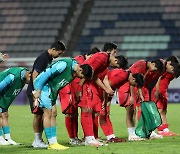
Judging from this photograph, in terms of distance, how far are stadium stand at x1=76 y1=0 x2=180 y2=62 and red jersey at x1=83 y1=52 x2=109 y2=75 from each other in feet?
81.5

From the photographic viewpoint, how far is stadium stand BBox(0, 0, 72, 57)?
3859 centimetres

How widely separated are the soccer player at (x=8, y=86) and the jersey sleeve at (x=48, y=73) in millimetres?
1354

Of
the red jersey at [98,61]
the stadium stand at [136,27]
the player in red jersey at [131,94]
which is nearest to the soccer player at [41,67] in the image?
the red jersey at [98,61]

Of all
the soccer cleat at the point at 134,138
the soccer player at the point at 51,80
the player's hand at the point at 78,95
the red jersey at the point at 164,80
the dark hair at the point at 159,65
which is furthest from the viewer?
the red jersey at the point at 164,80

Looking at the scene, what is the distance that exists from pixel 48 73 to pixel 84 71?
57 cm

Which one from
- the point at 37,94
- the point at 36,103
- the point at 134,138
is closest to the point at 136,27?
the point at 134,138

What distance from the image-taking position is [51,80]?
37.8ft

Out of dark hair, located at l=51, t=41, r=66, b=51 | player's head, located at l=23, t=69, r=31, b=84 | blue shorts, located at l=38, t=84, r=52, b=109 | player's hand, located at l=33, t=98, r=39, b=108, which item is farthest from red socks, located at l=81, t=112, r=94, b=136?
player's head, located at l=23, t=69, r=31, b=84

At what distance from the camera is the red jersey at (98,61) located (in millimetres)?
11852

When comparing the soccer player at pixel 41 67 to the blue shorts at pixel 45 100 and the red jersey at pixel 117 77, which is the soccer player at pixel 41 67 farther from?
the red jersey at pixel 117 77

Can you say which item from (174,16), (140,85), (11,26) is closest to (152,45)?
(174,16)

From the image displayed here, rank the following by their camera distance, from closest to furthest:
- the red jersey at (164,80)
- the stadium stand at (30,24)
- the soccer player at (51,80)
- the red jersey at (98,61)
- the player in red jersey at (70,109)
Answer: the soccer player at (51,80)
the red jersey at (98,61)
the player in red jersey at (70,109)
the red jersey at (164,80)
the stadium stand at (30,24)

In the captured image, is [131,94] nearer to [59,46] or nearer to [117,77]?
[117,77]

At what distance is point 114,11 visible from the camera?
3941 cm
